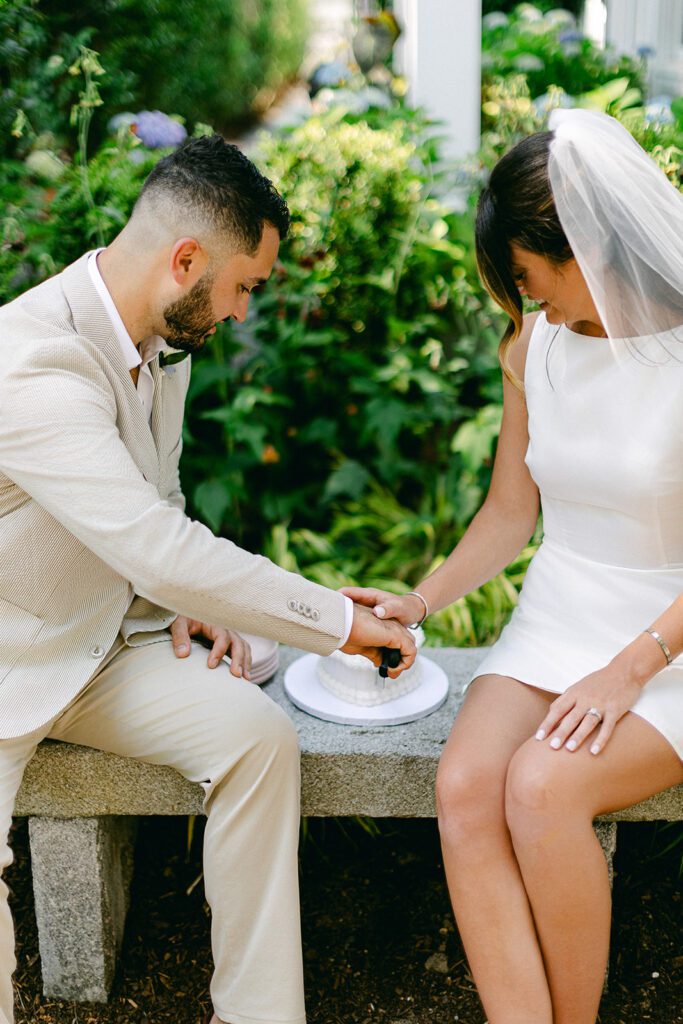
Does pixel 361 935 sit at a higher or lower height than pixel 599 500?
lower

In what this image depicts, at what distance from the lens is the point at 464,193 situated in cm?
392

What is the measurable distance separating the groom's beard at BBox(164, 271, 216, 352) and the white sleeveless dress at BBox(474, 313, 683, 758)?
0.71m

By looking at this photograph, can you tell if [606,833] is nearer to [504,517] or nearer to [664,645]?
[664,645]

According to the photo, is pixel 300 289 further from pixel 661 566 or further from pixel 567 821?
pixel 567 821

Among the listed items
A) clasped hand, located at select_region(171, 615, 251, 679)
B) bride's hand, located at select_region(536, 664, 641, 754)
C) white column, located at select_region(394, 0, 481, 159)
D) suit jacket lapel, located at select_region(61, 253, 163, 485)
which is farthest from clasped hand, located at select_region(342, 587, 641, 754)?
white column, located at select_region(394, 0, 481, 159)

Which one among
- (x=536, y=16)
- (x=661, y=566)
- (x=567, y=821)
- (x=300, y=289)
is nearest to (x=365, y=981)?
(x=567, y=821)

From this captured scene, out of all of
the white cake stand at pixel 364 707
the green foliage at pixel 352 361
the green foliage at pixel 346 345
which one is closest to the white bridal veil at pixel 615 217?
the white cake stand at pixel 364 707

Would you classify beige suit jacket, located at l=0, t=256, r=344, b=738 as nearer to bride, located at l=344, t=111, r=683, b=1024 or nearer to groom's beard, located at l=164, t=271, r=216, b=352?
groom's beard, located at l=164, t=271, r=216, b=352

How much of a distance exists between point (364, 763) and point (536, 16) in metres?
6.26

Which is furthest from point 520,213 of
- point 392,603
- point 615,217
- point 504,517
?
point 392,603

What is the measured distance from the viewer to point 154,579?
5.87 ft

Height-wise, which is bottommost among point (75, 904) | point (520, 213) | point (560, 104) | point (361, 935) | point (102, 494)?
point (361, 935)

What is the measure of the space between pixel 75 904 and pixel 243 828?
538 millimetres

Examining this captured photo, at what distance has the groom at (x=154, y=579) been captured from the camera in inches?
70.5
